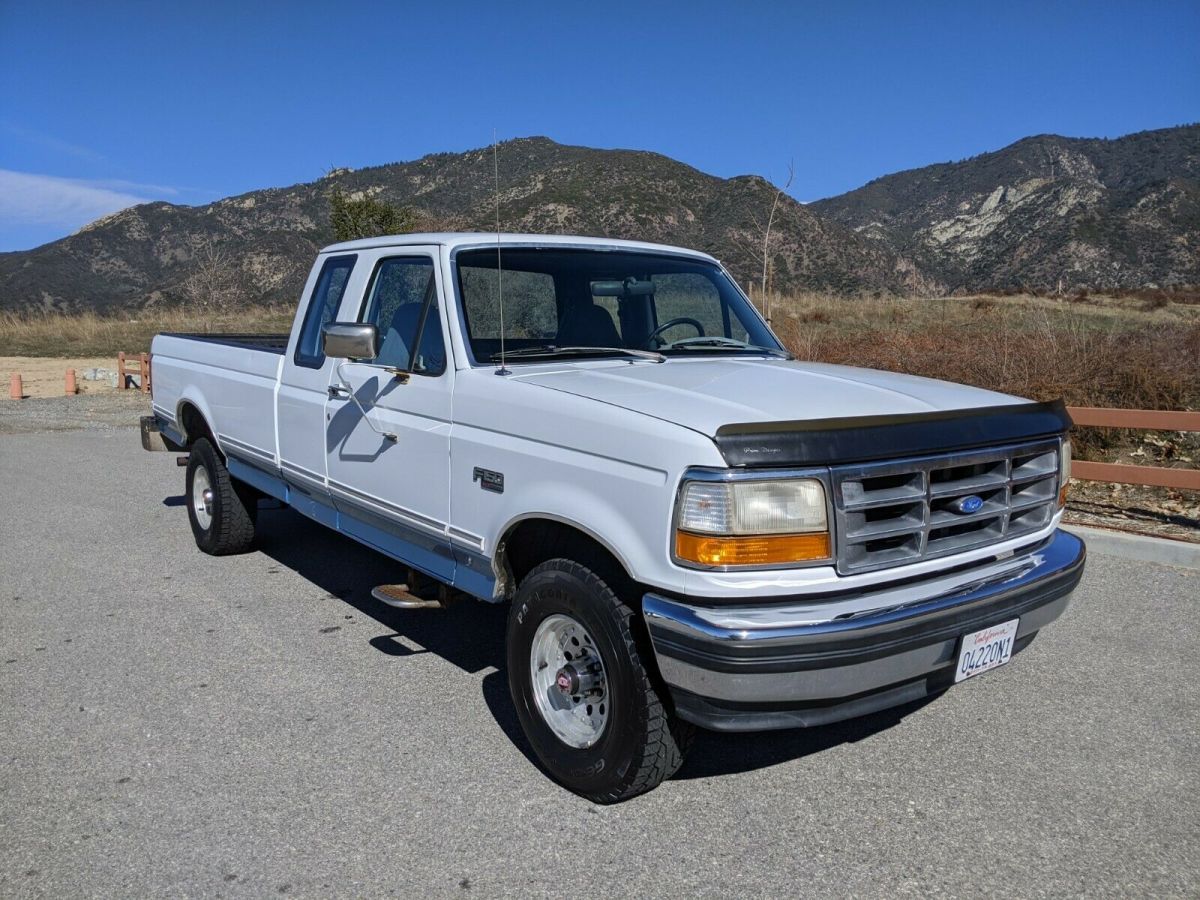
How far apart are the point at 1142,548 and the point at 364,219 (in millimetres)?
25294

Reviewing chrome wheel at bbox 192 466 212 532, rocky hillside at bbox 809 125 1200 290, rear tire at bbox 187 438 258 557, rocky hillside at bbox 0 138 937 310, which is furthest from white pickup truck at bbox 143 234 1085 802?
rocky hillside at bbox 809 125 1200 290

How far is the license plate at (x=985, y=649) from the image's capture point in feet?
10.4

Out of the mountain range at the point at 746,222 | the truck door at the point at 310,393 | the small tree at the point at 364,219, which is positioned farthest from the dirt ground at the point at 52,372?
the truck door at the point at 310,393

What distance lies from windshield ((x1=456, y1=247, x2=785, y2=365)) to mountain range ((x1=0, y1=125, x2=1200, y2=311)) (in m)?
10.8

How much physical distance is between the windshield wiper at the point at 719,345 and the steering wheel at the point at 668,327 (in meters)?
0.07

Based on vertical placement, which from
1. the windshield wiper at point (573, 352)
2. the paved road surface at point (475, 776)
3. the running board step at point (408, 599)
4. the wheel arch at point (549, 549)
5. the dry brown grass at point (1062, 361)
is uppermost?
the windshield wiper at point (573, 352)

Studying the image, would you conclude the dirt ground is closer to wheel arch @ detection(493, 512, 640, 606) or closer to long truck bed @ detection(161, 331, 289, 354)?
long truck bed @ detection(161, 331, 289, 354)

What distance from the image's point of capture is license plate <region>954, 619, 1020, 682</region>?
3.17m

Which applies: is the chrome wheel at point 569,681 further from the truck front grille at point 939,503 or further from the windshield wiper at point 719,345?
the windshield wiper at point 719,345

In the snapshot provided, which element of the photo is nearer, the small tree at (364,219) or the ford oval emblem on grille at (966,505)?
the ford oval emblem on grille at (966,505)

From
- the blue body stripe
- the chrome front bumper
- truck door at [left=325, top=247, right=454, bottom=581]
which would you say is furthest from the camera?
truck door at [left=325, top=247, right=454, bottom=581]

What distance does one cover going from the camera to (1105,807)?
11.0 ft

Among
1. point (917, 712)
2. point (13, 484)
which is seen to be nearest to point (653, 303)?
point (917, 712)

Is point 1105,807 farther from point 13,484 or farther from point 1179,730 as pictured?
point 13,484
